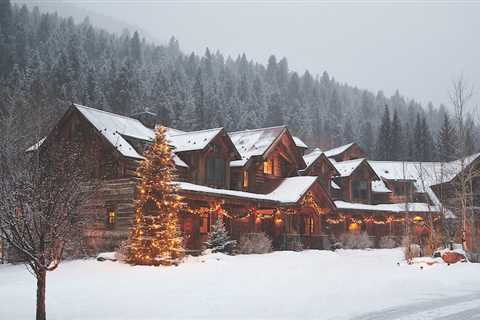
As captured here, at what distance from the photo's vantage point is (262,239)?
29.4m

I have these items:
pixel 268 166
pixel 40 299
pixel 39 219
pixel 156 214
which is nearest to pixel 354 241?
pixel 268 166

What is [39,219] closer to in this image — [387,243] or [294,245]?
[294,245]

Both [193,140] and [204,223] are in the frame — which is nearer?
[204,223]

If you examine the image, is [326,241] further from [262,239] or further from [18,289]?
[18,289]

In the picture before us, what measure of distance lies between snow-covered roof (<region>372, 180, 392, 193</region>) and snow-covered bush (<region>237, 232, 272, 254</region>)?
23087 millimetres

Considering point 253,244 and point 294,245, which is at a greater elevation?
point 253,244

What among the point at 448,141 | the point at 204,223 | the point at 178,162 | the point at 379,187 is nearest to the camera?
the point at 178,162

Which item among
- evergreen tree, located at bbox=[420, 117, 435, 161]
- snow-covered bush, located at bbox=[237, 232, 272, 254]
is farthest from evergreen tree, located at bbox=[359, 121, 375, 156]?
snow-covered bush, located at bbox=[237, 232, 272, 254]

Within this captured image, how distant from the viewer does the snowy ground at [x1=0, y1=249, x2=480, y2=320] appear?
37.0 ft

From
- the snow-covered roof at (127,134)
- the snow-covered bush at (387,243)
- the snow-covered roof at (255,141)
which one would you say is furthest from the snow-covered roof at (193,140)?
the snow-covered bush at (387,243)

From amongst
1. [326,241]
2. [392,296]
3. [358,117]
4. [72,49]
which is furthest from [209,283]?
[358,117]

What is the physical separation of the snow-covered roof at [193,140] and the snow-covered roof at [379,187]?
24.3m

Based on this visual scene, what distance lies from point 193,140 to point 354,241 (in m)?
16.8

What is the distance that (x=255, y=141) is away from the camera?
3619cm
